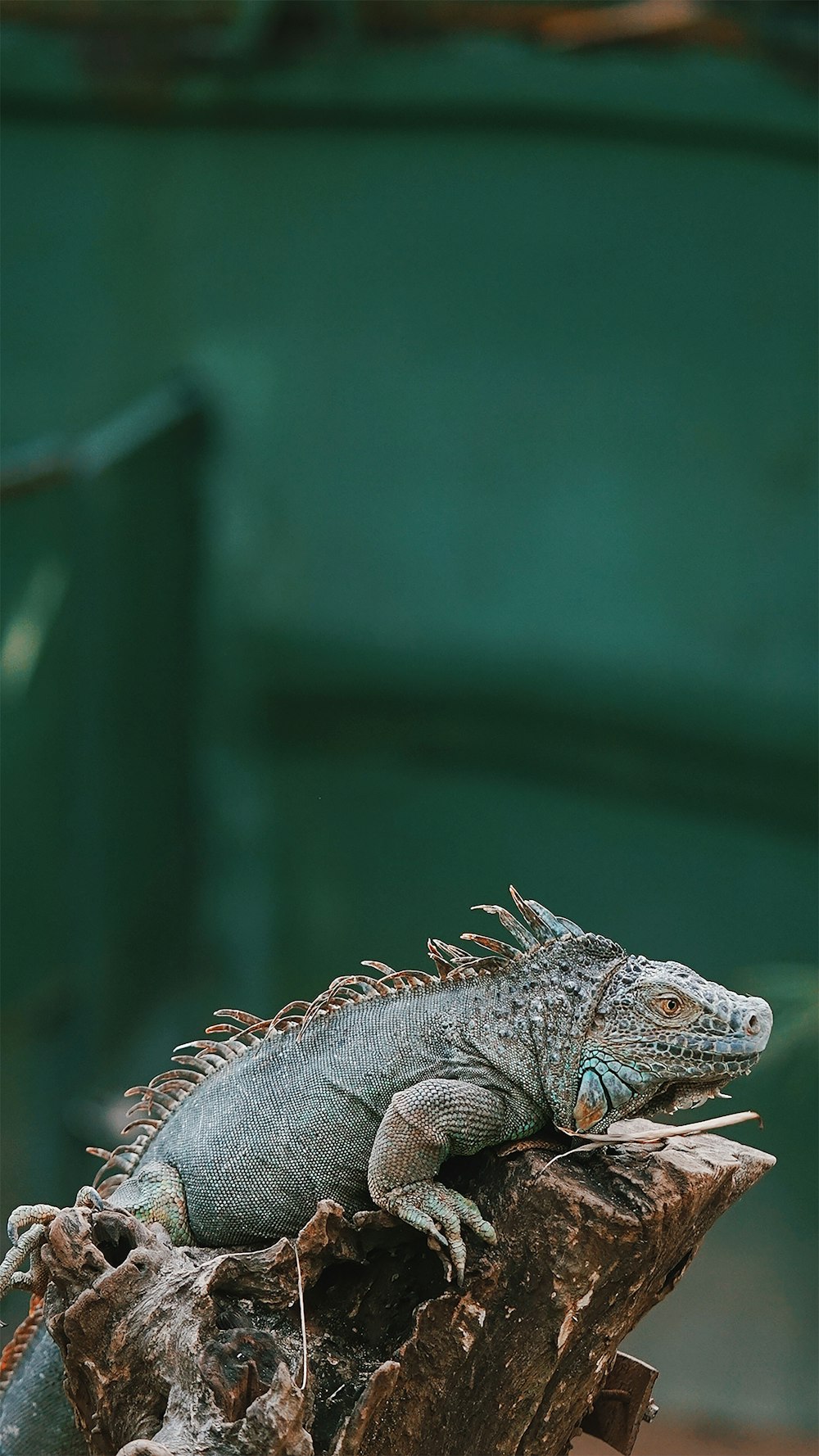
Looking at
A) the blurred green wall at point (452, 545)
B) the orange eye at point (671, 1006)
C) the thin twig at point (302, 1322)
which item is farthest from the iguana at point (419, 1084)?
the blurred green wall at point (452, 545)

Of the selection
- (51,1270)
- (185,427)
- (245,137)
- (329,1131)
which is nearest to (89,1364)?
(51,1270)

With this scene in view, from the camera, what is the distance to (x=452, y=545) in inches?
221

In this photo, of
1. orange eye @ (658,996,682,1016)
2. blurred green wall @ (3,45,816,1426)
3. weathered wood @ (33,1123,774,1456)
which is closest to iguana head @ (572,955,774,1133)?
orange eye @ (658,996,682,1016)

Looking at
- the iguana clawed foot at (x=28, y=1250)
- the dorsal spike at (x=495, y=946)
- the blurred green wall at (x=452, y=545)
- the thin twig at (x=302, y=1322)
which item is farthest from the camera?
the blurred green wall at (x=452, y=545)

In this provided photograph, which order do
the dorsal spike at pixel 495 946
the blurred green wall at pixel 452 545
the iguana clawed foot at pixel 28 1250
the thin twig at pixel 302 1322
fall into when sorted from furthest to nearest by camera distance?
the blurred green wall at pixel 452 545
the dorsal spike at pixel 495 946
the iguana clawed foot at pixel 28 1250
the thin twig at pixel 302 1322

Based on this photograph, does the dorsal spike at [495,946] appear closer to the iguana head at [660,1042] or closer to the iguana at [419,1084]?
the iguana at [419,1084]

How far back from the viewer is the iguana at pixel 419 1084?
2.24 m

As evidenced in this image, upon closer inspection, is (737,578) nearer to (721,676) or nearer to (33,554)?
(721,676)

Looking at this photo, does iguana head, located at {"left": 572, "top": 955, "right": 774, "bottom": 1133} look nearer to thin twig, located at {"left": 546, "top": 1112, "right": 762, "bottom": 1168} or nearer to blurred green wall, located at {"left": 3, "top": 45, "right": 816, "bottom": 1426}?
thin twig, located at {"left": 546, "top": 1112, "right": 762, "bottom": 1168}

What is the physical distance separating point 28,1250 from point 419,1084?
0.66 meters

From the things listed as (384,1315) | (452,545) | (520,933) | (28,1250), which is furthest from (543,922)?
(452,545)

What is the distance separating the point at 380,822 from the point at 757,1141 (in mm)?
1840

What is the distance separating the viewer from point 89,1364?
2.19 metres

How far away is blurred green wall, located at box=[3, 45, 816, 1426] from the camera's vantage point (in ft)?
17.1
